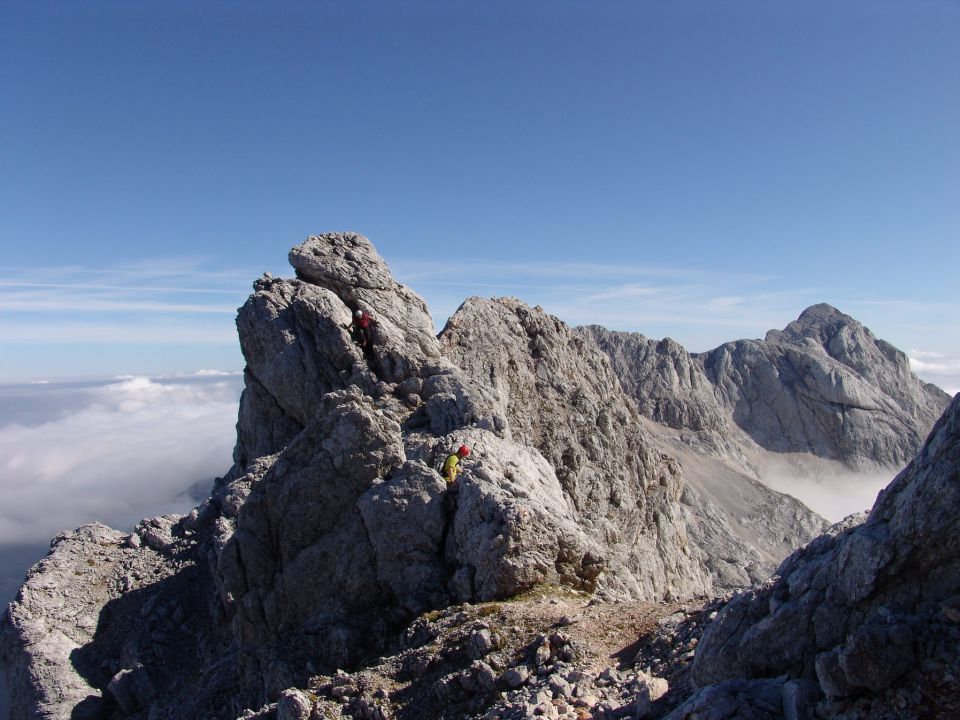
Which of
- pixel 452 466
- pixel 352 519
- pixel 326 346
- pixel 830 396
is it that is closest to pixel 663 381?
pixel 830 396

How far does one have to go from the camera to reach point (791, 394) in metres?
165

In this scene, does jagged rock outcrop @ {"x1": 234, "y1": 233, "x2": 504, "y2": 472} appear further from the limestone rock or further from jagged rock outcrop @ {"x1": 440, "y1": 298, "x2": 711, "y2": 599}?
the limestone rock

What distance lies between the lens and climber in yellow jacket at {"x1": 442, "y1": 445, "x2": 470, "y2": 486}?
26125 mm

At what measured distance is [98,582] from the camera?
119 ft

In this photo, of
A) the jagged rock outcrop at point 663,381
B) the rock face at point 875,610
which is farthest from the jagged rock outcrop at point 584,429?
the jagged rock outcrop at point 663,381

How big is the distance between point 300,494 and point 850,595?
876 inches

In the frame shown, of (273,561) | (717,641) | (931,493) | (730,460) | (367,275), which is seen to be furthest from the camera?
(730,460)

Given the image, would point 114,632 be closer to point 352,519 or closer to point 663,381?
point 352,519

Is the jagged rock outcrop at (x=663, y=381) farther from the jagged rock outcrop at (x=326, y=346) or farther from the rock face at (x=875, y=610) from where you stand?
the rock face at (x=875, y=610)

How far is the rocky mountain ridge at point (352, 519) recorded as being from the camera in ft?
77.5

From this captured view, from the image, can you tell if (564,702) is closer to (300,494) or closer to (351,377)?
(300,494)

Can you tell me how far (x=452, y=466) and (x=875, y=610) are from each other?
58.0 feet

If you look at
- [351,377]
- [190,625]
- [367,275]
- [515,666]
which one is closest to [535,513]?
[515,666]

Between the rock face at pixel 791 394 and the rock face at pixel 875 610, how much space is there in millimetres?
139688
